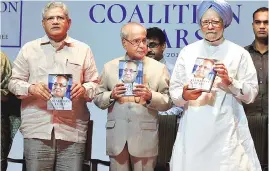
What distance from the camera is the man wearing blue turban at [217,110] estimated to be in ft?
12.5

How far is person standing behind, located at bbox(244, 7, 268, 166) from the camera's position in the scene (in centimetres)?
450

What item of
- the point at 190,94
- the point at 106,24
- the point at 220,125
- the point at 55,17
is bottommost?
the point at 220,125

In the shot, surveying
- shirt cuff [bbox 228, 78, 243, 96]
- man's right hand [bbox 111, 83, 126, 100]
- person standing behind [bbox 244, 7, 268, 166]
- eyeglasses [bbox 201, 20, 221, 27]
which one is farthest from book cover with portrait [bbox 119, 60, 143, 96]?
person standing behind [bbox 244, 7, 268, 166]

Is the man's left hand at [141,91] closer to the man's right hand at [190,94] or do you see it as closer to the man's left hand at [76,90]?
the man's right hand at [190,94]

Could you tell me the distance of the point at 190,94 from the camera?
3.77 meters

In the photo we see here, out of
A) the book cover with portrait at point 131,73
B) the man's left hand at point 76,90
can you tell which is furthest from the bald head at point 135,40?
the man's left hand at point 76,90

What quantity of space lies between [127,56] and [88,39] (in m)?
1.55

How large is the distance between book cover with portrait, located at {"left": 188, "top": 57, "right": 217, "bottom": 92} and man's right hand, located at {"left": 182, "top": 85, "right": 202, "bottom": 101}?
0.03 metres

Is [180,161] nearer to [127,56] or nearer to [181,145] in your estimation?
[181,145]

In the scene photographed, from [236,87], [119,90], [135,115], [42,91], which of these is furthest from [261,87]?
[42,91]

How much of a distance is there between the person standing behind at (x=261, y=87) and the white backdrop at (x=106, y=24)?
691 mm

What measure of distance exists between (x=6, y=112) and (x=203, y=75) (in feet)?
5.21

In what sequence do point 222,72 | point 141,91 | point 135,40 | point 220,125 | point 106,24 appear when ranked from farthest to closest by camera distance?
point 106,24 → point 135,40 → point 141,91 → point 220,125 → point 222,72

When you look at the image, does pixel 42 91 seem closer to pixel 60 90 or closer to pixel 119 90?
pixel 60 90
